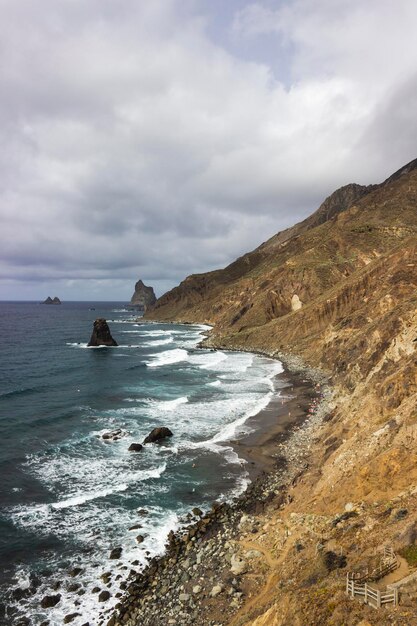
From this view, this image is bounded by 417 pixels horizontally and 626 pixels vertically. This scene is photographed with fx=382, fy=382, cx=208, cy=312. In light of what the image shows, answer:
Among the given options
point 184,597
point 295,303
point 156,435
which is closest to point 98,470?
point 156,435

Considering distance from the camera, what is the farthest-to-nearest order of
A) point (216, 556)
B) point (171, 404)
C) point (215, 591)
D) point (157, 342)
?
point (157, 342)
point (171, 404)
point (216, 556)
point (215, 591)

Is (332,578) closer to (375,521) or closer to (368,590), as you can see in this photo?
(368,590)

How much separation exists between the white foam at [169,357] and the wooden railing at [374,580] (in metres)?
68.6

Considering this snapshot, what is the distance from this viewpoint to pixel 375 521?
16.8 meters

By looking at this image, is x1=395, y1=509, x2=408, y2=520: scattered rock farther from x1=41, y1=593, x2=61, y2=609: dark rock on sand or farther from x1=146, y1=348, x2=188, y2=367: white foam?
x1=146, y1=348, x2=188, y2=367: white foam

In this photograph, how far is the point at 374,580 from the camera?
12625 mm

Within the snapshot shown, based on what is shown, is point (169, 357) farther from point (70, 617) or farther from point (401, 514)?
point (401, 514)

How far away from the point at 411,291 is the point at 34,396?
2413 inches

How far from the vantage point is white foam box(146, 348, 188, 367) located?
8256 centimetres

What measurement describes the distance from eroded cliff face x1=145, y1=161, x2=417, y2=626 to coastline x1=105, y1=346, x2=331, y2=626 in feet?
5.45

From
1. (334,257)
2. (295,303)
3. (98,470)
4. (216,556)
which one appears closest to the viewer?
(216,556)

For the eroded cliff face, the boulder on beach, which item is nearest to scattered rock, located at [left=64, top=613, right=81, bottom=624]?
the eroded cliff face

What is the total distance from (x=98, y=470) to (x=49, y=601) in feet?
44.9

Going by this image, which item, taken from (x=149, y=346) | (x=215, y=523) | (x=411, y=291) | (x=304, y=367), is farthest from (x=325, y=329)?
(x=215, y=523)
